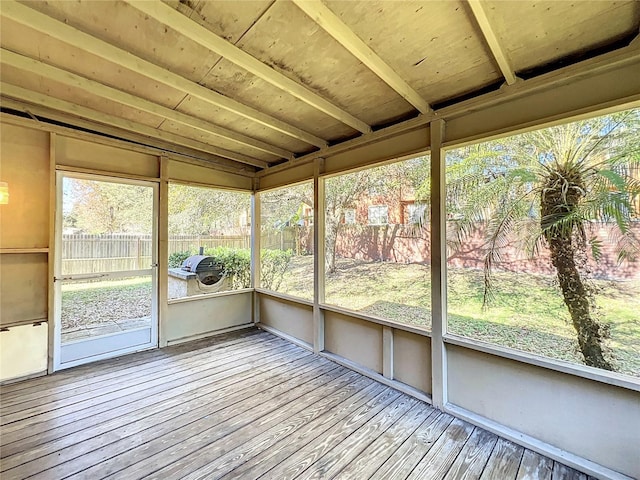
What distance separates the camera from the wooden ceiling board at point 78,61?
1.66 metres

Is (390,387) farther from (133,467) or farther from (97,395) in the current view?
(97,395)

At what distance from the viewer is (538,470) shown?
68.8 inches

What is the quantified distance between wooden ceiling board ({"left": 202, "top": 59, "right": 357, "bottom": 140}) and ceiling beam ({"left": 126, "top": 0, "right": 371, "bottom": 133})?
205 mm

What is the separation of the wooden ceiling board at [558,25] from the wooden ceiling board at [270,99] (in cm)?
153

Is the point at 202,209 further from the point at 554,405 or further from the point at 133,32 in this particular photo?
the point at 554,405

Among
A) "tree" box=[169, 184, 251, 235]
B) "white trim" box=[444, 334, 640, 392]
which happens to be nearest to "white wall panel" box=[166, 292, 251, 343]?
"tree" box=[169, 184, 251, 235]

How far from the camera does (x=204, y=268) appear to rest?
4133 millimetres

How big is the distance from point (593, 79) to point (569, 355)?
182 cm

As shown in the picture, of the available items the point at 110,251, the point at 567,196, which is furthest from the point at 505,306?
the point at 110,251

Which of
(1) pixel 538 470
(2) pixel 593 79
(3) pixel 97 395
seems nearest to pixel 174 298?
(3) pixel 97 395

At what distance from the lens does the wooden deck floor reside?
174cm

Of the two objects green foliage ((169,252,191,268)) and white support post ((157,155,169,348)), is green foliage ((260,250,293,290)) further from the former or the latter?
white support post ((157,155,169,348))

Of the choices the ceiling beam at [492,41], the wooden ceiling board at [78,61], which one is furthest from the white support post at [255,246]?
the ceiling beam at [492,41]

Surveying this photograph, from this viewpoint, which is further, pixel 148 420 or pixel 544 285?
pixel 148 420
